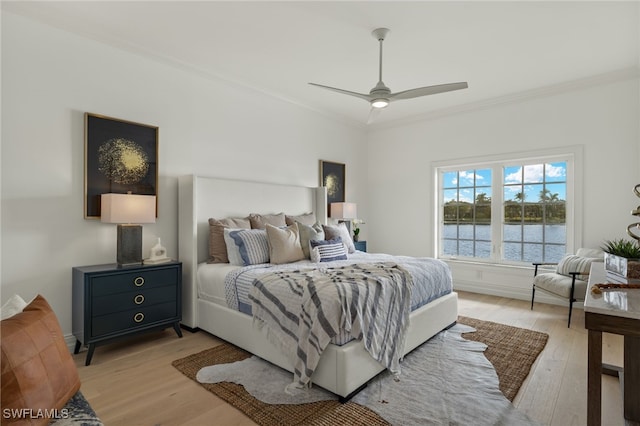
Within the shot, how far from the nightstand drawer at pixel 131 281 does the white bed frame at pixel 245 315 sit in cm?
31

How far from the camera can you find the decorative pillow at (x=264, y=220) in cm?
385

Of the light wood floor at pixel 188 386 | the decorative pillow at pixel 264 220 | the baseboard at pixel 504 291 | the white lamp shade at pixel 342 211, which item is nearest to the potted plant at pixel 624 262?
the light wood floor at pixel 188 386

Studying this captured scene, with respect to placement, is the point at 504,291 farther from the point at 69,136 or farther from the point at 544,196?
the point at 69,136

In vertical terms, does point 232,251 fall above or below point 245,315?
above

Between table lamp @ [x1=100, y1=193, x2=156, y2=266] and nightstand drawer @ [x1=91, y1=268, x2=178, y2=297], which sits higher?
table lamp @ [x1=100, y1=193, x2=156, y2=266]

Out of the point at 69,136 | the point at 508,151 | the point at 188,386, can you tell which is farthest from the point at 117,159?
the point at 508,151

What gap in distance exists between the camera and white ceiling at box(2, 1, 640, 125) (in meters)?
2.66

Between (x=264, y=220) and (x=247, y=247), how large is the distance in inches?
27.5

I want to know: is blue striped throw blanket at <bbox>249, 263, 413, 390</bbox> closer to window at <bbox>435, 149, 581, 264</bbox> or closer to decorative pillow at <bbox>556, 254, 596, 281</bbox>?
decorative pillow at <bbox>556, 254, 596, 281</bbox>

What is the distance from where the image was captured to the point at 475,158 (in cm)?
496

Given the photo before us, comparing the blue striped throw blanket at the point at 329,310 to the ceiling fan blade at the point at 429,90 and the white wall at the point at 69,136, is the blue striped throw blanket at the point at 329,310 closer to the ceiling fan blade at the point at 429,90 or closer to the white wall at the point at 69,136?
the ceiling fan blade at the point at 429,90

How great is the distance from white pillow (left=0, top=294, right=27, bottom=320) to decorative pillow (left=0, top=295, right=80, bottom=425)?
44 millimetres

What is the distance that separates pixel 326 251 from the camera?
11.6 ft

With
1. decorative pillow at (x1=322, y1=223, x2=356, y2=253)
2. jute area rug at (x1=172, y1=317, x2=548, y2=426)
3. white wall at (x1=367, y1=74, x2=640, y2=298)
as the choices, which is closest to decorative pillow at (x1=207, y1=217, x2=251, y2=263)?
jute area rug at (x1=172, y1=317, x2=548, y2=426)
